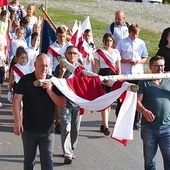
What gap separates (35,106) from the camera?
6.80m

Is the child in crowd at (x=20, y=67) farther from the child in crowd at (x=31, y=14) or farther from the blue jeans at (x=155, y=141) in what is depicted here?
the child in crowd at (x=31, y=14)

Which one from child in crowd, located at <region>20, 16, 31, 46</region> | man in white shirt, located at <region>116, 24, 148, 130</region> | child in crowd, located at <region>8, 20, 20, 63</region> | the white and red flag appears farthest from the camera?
child in crowd, located at <region>20, 16, 31, 46</region>

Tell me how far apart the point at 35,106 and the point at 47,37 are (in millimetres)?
5217

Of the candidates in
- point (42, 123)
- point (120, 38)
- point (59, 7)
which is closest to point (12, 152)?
point (42, 123)

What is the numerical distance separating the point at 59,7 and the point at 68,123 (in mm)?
29849

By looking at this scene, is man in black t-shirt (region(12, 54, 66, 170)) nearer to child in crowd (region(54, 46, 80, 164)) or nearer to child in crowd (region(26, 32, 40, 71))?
child in crowd (region(54, 46, 80, 164))

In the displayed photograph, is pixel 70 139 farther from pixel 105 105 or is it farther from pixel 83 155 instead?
pixel 105 105

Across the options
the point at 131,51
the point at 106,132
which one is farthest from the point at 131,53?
the point at 106,132

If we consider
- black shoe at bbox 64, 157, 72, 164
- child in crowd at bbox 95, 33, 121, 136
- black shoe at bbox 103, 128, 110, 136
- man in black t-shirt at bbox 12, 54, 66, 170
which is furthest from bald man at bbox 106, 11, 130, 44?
man in black t-shirt at bbox 12, 54, 66, 170

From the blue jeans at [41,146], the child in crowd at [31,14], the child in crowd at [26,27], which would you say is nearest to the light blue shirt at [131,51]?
the child in crowd at [26,27]

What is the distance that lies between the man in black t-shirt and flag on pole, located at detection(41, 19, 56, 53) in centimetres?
495

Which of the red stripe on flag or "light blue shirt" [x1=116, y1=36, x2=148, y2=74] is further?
"light blue shirt" [x1=116, y1=36, x2=148, y2=74]

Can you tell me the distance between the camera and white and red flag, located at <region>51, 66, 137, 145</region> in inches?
258

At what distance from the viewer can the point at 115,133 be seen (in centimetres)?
655
